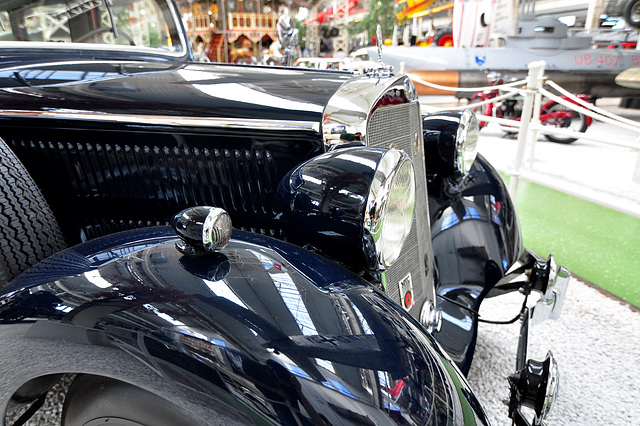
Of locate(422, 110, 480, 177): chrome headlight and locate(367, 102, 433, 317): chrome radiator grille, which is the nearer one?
locate(367, 102, 433, 317): chrome radiator grille

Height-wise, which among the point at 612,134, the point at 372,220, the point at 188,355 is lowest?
the point at 612,134

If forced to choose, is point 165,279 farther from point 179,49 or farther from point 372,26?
point 372,26

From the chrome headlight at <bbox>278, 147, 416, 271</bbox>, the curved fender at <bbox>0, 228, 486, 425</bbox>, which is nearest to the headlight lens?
the chrome headlight at <bbox>278, 147, 416, 271</bbox>

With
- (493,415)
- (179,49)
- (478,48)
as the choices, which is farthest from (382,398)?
(478,48)

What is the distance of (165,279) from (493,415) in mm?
1352

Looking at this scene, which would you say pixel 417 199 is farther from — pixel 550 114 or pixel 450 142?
pixel 550 114

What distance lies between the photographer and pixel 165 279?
2.81 feet

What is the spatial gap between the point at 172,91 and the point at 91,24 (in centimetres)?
92

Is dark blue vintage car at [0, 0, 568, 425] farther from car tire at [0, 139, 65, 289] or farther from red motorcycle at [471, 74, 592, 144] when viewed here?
red motorcycle at [471, 74, 592, 144]

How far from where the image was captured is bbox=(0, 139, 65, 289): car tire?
1148mm

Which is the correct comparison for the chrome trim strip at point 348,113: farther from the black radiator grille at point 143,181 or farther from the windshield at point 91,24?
the windshield at point 91,24

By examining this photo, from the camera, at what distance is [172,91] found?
4.50 feet

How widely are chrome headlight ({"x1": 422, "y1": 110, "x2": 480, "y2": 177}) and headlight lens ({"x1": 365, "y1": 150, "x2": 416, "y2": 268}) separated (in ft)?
2.71

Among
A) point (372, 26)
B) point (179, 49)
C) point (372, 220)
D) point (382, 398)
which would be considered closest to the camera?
point (382, 398)
